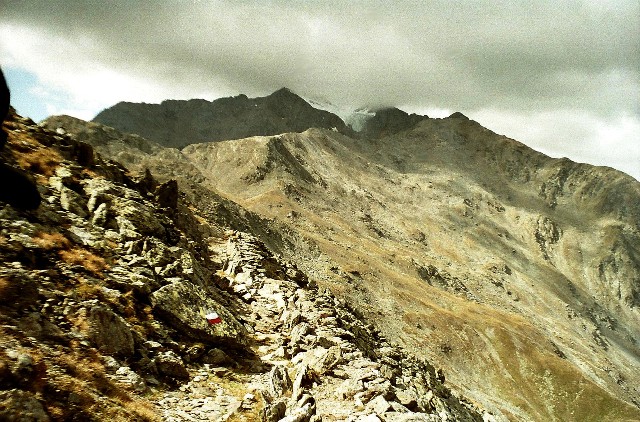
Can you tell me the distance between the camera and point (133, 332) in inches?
635

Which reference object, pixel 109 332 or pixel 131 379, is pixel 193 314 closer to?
pixel 109 332

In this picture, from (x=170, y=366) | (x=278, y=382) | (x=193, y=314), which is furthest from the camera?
(x=193, y=314)

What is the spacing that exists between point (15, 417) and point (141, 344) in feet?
21.0

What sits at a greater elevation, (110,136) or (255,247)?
(110,136)

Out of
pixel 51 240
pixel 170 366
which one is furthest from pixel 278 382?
pixel 51 240

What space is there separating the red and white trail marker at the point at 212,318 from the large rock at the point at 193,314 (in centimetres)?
14

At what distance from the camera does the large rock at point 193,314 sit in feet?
61.2

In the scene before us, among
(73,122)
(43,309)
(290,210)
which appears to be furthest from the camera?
(73,122)

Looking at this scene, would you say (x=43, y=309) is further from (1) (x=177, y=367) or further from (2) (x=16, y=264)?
(1) (x=177, y=367)

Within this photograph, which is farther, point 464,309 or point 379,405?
point 464,309

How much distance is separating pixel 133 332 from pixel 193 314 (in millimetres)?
3500

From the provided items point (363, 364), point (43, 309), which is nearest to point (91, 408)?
point (43, 309)

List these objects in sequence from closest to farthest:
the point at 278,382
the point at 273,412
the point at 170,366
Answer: the point at 273,412
the point at 170,366
the point at 278,382

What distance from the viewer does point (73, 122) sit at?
621 ft
